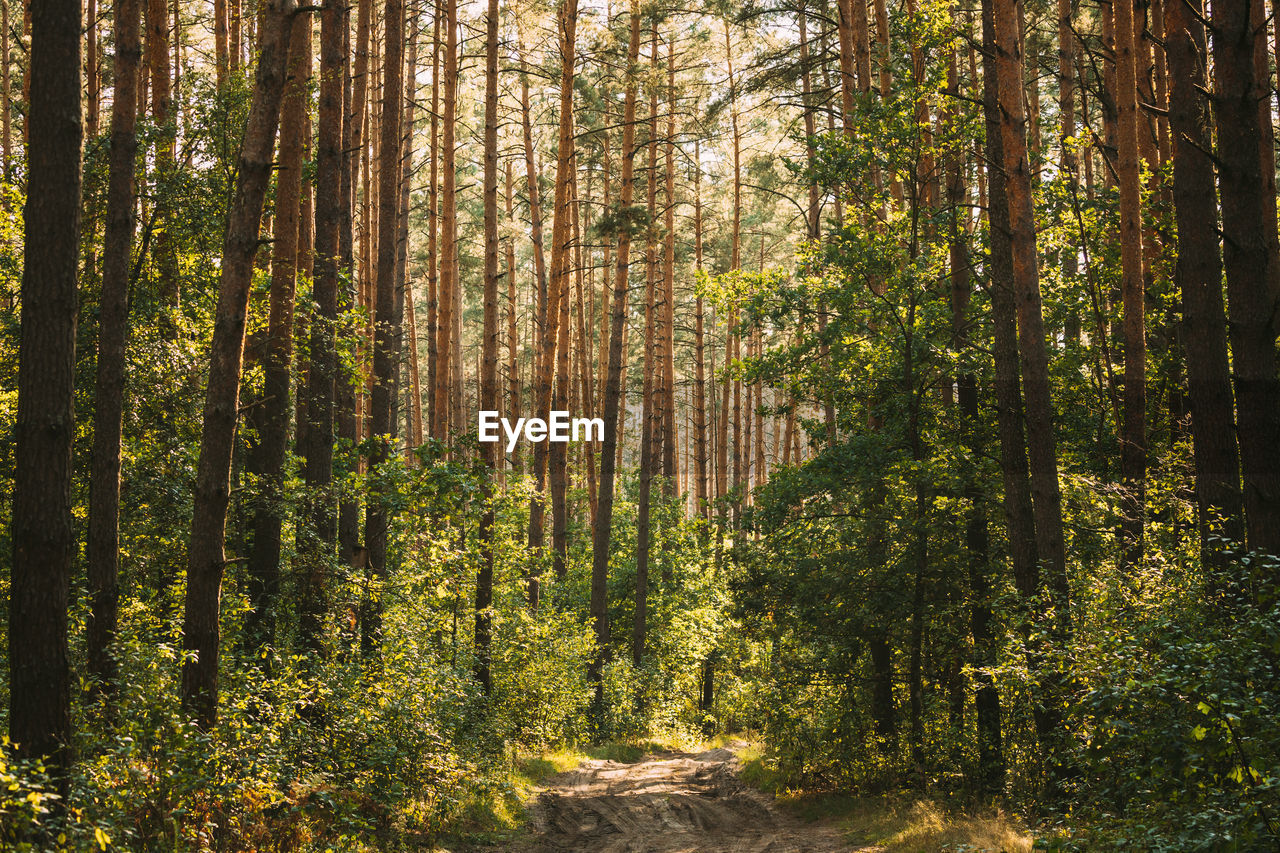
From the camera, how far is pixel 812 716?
44.0ft

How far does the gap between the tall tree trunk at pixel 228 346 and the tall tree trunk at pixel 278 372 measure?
115 inches

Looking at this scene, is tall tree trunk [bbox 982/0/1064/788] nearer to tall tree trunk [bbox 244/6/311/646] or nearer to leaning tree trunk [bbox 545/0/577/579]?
tall tree trunk [bbox 244/6/311/646]

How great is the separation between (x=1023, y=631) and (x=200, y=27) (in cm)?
2051

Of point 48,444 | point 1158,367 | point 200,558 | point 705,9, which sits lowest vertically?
point 200,558

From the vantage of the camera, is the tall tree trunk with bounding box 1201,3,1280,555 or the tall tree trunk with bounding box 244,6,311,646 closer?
the tall tree trunk with bounding box 1201,3,1280,555

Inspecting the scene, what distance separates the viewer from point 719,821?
12133 millimetres

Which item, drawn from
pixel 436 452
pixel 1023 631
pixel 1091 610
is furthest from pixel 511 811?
pixel 1091 610

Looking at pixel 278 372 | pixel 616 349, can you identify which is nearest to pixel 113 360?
pixel 278 372

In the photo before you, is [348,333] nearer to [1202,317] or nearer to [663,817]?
[663,817]

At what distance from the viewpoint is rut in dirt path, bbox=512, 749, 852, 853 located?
10.4 meters

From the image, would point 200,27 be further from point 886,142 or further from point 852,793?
point 852,793

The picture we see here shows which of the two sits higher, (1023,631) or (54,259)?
(54,259)

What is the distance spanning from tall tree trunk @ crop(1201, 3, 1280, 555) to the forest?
1.1 inches

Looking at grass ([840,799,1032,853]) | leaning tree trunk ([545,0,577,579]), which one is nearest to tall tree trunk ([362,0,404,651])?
leaning tree trunk ([545,0,577,579])
